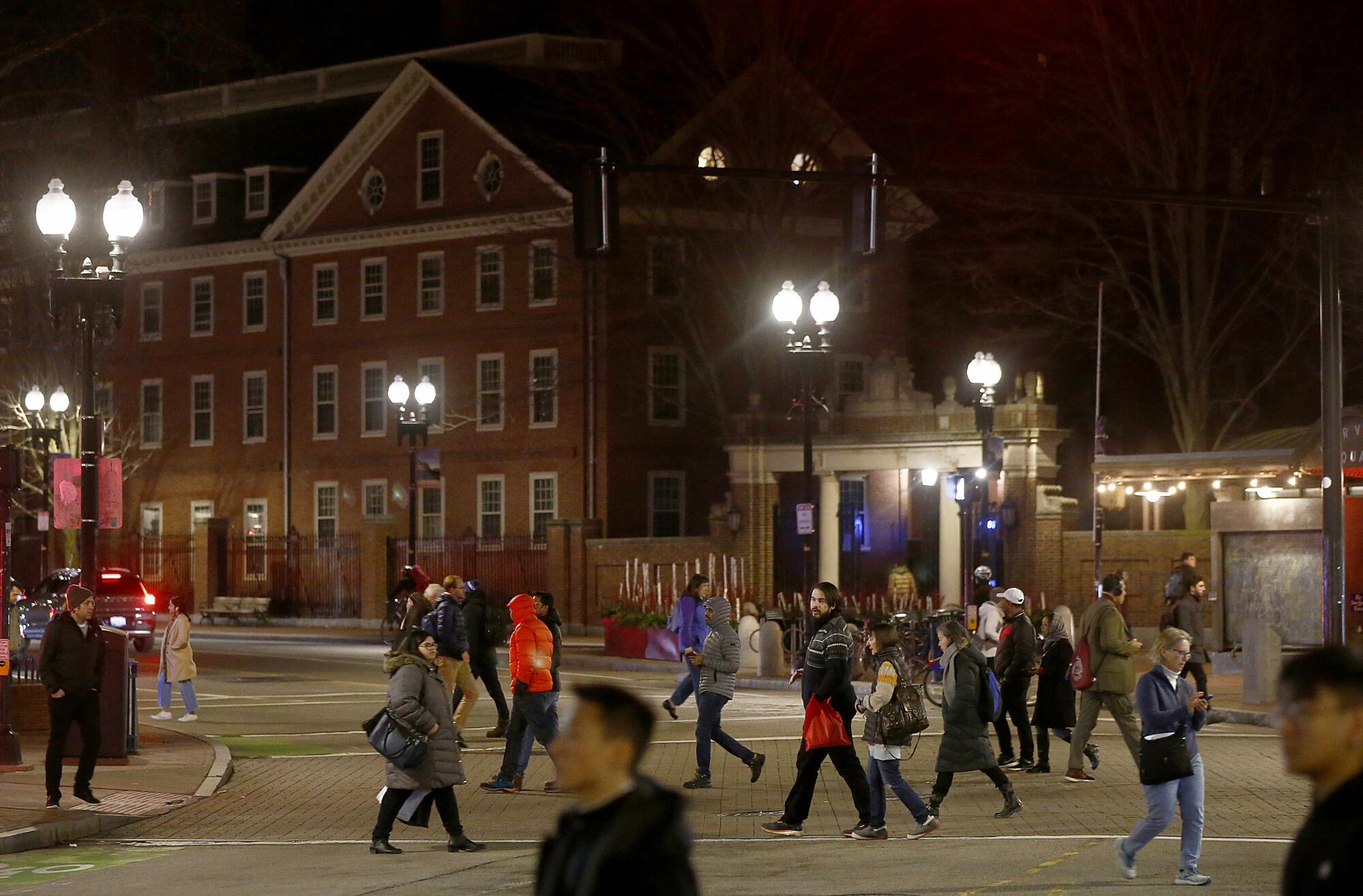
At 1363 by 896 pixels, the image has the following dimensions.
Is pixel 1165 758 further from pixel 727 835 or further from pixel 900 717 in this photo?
pixel 727 835

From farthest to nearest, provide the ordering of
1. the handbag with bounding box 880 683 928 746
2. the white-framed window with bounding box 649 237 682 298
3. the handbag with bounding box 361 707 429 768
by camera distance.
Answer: the white-framed window with bounding box 649 237 682 298 < the handbag with bounding box 880 683 928 746 < the handbag with bounding box 361 707 429 768

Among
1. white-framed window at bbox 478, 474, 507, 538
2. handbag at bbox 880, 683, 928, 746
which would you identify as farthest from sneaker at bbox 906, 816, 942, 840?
white-framed window at bbox 478, 474, 507, 538

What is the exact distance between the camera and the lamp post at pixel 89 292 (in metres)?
17.8

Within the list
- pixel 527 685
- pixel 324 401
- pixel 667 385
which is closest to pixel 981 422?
pixel 527 685

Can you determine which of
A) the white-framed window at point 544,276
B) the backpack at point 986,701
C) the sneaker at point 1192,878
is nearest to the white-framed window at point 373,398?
the white-framed window at point 544,276

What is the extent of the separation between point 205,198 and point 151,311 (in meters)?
4.07

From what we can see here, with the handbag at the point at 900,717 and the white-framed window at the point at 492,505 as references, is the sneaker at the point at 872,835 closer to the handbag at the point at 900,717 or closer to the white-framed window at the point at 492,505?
the handbag at the point at 900,717

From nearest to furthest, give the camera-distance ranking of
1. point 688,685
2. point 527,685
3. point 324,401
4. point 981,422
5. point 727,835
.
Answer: point 727,835 → point 527,685 → point 688,685 → point 981,422 → point 324,401

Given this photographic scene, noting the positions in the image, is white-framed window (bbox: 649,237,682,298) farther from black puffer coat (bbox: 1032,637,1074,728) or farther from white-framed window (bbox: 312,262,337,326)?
black puffer coat (bbox: 1032,637,1074,728)

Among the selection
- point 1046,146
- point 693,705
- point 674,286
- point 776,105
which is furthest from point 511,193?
point 693,705

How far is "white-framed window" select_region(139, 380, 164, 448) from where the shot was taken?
62.3 metres

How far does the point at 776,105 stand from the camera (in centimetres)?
4641

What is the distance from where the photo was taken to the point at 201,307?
2408 inches

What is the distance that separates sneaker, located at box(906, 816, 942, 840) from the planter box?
72.4ft
